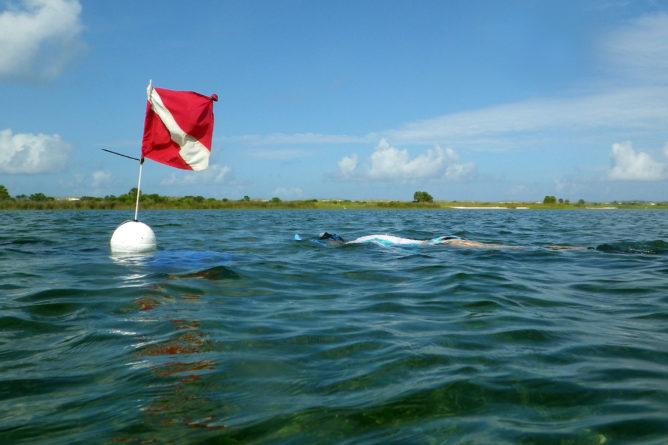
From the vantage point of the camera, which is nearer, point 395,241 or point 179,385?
point 179,385

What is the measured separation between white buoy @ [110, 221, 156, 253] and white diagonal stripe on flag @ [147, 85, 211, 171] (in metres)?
1.86

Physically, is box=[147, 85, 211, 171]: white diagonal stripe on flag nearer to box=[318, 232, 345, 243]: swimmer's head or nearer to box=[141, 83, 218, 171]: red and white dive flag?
box=[141, 83, 218, 171]: red and white dive flag

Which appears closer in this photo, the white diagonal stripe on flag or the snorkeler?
the white diagonal stripe on flag

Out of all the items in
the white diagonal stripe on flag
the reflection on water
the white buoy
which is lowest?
the reflection on water

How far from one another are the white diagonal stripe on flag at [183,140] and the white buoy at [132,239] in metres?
1.86

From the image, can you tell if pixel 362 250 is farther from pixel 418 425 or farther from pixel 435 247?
pixel 418 425

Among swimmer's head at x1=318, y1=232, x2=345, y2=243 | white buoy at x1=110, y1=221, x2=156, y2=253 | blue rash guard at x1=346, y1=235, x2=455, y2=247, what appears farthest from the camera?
swimmer's head at x1=318, y1=232, x2=345, y2=243

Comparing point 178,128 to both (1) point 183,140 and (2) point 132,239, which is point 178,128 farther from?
(2) point 132,239

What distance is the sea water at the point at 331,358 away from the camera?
130 inches

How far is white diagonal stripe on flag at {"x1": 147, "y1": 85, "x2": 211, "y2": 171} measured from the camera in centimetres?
1104

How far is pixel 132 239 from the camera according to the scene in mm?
11492

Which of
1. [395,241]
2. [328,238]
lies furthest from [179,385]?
[328,238]

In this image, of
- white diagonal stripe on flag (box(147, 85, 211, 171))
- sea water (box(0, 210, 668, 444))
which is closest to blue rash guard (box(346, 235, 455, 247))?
sea water (box(0, 210, 668, 444))

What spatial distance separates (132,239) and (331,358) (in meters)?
8.17
